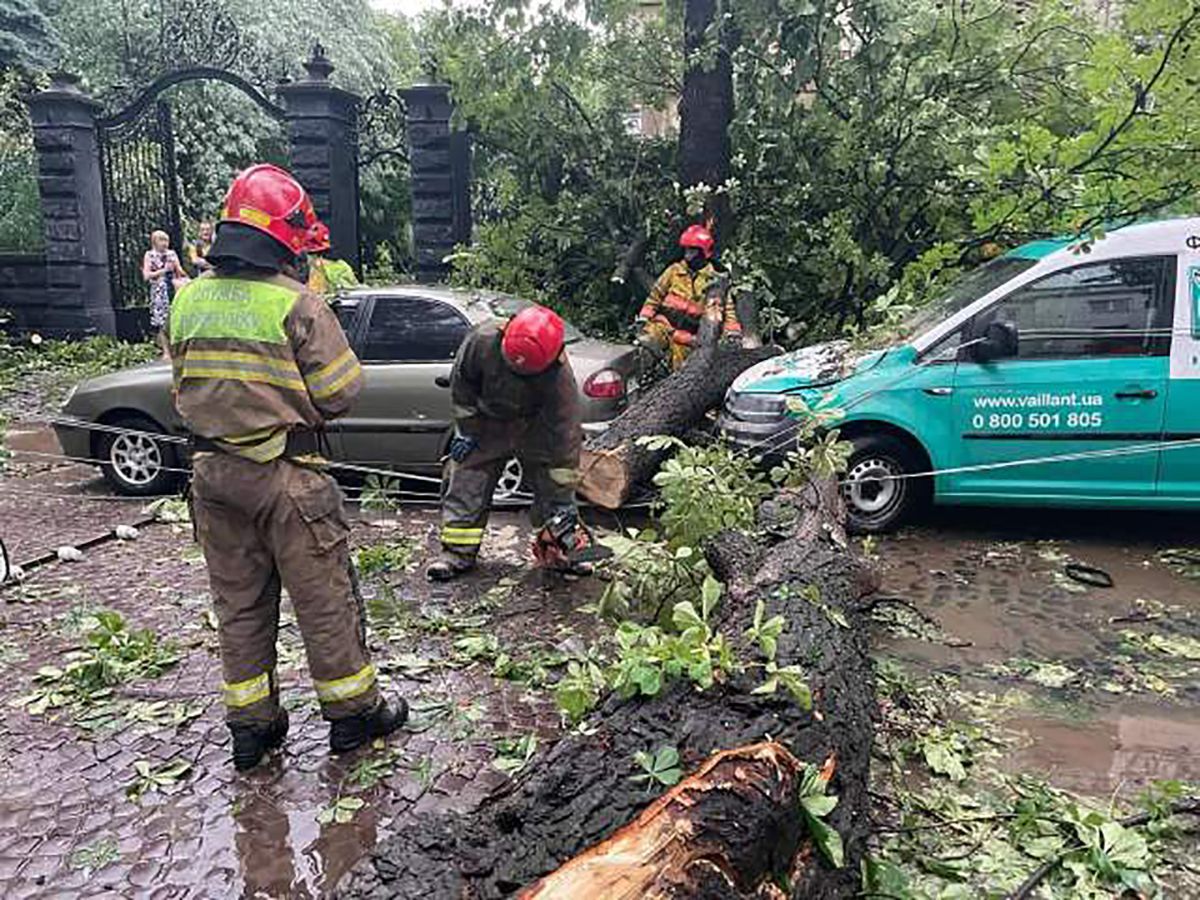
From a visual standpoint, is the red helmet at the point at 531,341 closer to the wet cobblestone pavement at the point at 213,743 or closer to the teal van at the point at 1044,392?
the wet cobblestone pavement at the point at 213,743

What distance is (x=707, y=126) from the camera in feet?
29.0

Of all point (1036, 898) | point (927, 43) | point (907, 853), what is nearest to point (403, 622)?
point (907, 853)

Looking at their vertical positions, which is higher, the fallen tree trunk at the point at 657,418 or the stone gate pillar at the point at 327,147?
the stone gate pillar at the point at 327,147

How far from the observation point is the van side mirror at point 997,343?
5977 mm

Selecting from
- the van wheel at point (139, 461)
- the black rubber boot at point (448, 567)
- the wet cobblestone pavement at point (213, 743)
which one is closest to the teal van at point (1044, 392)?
the black rubber boot at point (448, 567)

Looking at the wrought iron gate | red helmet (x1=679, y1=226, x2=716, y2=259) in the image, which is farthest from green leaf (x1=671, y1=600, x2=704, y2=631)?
the wrought iron gate

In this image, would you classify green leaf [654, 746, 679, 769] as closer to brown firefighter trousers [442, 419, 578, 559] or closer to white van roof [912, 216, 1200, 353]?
brown firefighter trousers [442, 419, 578, 559]

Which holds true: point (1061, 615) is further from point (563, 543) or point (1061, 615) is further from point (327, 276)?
point (327, 276)

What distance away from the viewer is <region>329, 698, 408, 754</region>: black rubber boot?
12.4 ft

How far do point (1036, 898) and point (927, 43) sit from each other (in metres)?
7.32

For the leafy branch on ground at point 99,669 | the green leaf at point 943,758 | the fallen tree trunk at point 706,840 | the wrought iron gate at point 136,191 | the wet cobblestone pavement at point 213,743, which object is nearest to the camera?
the fallen tree trunk at point 706,840

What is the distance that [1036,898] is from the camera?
2947 mm

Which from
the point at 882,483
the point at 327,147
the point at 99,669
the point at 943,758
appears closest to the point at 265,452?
the point at 99,669

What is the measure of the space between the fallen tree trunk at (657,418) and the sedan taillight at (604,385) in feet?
0.54
